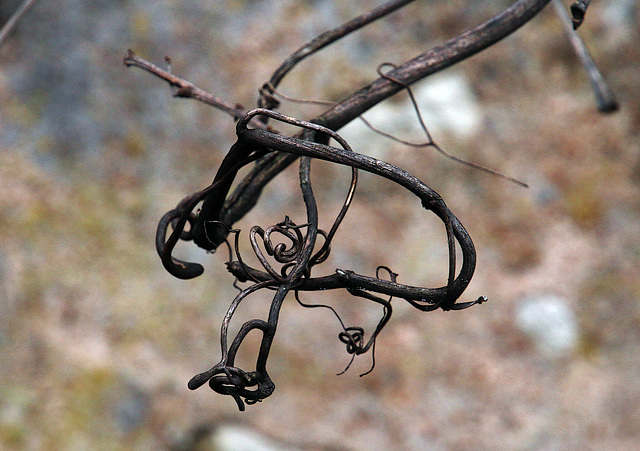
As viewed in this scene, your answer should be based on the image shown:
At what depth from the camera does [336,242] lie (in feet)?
6.81

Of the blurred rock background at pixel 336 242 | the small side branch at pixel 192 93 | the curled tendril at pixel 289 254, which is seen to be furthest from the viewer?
the blurred rock background at pixel 336 242

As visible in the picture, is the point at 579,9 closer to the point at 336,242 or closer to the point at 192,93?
the point at 192,93

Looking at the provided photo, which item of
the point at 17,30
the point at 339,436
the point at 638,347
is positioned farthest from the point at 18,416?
the point at 638,347

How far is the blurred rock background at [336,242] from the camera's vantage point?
192 centimetres

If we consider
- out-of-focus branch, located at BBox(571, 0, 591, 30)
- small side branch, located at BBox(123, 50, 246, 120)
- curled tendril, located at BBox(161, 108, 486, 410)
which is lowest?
curled tendril, located at BBox(161, 108, 486, 410)

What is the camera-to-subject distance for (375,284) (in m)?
0.51

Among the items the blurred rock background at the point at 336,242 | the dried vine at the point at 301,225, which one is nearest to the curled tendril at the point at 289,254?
the dried vine at the point at 301,225

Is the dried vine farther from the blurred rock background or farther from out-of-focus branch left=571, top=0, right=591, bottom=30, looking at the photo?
the blurred rock background

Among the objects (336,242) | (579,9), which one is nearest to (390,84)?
(579,9)

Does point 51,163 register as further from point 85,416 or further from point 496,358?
point 496,358

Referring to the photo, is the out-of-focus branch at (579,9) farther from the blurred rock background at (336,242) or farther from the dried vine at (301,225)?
the blurred rock background at (336,242)

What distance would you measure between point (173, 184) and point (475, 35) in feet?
5.40

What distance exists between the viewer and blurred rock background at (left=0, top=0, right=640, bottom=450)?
1917 millimetres

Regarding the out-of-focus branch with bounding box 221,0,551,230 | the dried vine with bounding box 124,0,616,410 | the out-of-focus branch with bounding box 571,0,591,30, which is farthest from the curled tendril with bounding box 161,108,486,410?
the out-of-focus branch with bounding box 571,0,591,30
